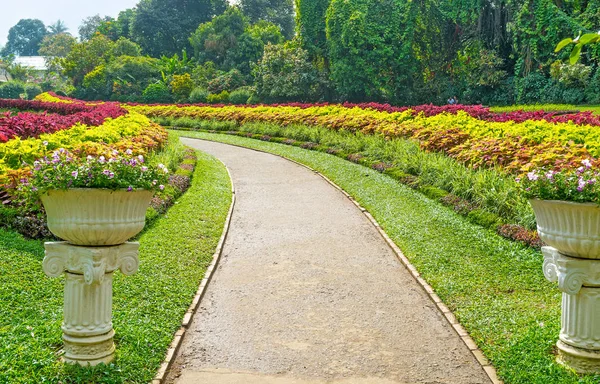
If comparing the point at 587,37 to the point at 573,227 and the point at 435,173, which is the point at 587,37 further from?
the point at 435,173

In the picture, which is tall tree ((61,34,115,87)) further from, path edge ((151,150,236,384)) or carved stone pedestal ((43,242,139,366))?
carved stone pedestal ((43,242,139,366))

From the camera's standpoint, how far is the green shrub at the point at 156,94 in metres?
44.6

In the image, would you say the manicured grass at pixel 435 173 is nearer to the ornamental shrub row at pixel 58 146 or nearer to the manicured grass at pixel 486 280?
the manicured grass at pixel 486 280

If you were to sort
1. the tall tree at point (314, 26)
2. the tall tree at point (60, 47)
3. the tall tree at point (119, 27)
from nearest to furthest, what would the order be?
the tall tree at point (314, 26), the tall tree at point (119, 27), the tall tree at point (60, 47)

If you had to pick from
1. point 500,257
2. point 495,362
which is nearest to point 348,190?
point 500,257

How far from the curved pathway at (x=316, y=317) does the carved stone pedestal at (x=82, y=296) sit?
0.64 metres

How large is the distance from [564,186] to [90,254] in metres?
3.28

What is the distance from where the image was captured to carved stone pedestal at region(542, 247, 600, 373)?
451 centimetres

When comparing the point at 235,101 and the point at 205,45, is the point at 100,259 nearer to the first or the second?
the point at 235,101

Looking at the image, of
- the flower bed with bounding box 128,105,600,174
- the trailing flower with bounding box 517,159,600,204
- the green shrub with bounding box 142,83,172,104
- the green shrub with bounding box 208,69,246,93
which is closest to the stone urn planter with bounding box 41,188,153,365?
the trailing flower with bounding box 517,159,600,204

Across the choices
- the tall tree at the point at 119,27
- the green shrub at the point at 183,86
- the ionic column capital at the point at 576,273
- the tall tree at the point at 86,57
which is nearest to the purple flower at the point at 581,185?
the ionic column capital at the point at 576,273

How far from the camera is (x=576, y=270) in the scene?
177 inches

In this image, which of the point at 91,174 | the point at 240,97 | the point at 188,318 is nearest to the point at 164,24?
the point at 240,97

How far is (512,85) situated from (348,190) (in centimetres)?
2409
